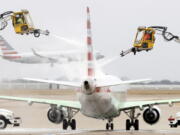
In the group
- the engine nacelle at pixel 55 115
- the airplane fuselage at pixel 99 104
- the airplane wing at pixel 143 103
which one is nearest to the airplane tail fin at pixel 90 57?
the airplane fuselage at pixel 99 104

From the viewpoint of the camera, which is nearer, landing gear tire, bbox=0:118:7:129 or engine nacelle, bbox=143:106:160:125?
engine nacelle, bbox=143:106:160:125

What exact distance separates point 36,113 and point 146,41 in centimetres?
3320

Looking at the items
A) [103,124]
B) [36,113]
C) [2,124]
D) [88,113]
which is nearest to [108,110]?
[88,113]

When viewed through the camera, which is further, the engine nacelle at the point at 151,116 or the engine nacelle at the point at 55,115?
the engine nacelle at the point at 55,115

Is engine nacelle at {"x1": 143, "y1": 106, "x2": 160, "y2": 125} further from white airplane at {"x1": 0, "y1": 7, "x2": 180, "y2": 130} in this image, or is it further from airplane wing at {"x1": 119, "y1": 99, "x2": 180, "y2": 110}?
airplane wing at {"x1": 119, "y1": 99, "x2": 180, "y2": 110}

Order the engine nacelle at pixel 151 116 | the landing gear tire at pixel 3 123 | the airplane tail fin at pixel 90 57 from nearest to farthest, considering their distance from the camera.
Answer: the airplane tail fin at pixel 90 57 → the engine nacelle at pixel 151 116 → the landing gear tire at pixel 3 123

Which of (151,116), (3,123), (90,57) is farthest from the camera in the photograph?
(3,123)

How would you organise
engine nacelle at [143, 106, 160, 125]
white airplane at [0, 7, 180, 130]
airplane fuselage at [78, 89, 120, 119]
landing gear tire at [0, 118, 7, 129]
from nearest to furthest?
white airplane at [0, 7, 180, 130], airplane fuselage at [78, 89, 120, 119], engine nacelle at [143, 106, 160, 125], landing gear tire at [0, 118, 7, 129]

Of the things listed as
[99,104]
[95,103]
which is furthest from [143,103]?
[95,103]

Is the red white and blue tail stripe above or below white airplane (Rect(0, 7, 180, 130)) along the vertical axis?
above

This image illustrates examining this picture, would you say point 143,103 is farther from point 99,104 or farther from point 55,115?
point 55,115

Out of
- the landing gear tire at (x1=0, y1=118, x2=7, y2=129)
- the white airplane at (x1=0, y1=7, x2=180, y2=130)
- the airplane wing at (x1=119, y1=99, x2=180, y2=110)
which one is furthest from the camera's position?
the landing gear tire at (x1=0, y1=118, x2=7, y2=129)

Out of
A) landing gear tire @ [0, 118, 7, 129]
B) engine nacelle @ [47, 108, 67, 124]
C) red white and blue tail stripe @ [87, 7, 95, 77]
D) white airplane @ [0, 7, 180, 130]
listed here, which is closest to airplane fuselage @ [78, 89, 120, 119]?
white airplane @ [0, 7, 180, 130]

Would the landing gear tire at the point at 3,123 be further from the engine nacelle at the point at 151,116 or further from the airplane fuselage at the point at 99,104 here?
the engine nacelle at the point at 151,116
